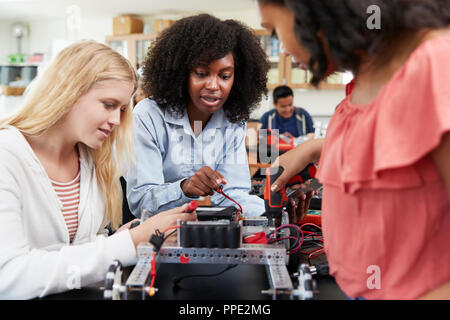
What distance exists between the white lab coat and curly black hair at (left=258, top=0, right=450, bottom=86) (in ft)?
1.93

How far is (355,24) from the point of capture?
0.54m

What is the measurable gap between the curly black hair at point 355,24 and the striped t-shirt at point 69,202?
0.85 m

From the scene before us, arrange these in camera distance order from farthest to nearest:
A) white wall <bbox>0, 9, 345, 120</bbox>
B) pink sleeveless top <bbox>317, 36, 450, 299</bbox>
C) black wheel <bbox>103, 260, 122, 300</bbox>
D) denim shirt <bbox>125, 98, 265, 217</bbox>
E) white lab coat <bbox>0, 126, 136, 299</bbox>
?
white wall <bbox>0, 9, 345, 120</bbox> < denim shirt <bbox>125, 98, 265, 217</bbox> < white lab coat <bbox>0, 126, 136, 299</bbox> < black wheel <bbox>103, 260, 122, 300</bbox> < pink sleeveless top <bbox>317, 36, 450, 299</bbox>

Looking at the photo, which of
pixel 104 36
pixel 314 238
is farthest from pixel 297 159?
pixel 104 36

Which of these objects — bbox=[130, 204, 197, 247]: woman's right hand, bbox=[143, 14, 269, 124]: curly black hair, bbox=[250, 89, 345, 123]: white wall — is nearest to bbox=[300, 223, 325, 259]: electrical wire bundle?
bbox=[130, 204, 197, 247]: woman's right hand

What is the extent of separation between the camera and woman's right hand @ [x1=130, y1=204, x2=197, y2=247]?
0.88 m

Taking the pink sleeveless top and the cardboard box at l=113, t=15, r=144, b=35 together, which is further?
the cardboard box at l=113, t=15, r=144, b=35

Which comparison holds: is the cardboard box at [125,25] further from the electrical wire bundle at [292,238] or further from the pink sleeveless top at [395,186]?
the pink sleeveless top at [395,186]

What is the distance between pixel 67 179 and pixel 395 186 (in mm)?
970

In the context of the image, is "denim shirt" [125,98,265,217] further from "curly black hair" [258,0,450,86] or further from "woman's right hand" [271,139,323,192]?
"curly black hair" [258,0,450,86]

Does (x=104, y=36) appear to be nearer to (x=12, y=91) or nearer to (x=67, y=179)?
(x=12, y=91)

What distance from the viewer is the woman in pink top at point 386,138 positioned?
19.0 inches

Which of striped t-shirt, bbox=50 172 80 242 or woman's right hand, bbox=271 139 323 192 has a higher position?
woman's right hand, bbox=271 139 323 192

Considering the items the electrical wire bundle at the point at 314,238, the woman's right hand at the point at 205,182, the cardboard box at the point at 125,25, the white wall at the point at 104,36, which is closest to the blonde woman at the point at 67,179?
the woman's right hand at the point at 205,182
